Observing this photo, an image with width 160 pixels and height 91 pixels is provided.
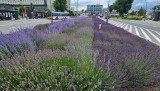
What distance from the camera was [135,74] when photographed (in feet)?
11.0

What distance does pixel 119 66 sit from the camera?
3.36m

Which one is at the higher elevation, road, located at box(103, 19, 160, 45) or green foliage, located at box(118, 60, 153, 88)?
green foliage, located at box(118, 60, 153, 88)

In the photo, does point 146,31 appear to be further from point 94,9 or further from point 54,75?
point 94,9

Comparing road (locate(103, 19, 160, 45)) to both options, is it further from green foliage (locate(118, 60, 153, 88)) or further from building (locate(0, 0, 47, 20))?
building (locate(0, 0, 47, 20))

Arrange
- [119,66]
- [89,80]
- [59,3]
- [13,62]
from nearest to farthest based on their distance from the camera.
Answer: [89,80] < [13,62] < [119,66] < [59,3]

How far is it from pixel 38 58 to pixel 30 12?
7515 centimetres

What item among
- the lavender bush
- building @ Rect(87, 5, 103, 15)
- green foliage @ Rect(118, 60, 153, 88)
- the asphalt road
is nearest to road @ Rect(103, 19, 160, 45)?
the asphalt road

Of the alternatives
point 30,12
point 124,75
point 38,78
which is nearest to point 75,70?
point 38,78

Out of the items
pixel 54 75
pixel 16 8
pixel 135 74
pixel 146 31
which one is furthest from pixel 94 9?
pixel 54 75

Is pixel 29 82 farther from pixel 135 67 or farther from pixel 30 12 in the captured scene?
pixel 30 12

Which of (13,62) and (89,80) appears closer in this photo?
(89,80)

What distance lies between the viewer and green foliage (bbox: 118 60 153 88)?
3.27m

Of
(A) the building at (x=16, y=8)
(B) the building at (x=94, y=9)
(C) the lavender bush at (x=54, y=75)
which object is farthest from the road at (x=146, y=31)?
(B) the building at (x=94, y=9)

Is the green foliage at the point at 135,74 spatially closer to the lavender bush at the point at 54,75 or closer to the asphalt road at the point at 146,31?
the lavender bush at the point at 54,75
